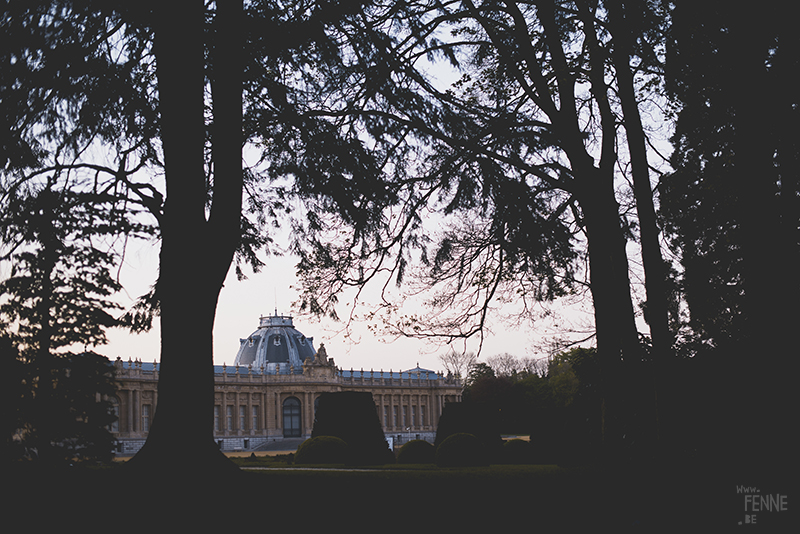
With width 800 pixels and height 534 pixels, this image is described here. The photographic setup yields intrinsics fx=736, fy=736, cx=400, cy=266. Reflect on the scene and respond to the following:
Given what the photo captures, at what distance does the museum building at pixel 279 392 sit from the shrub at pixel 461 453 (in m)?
41.8

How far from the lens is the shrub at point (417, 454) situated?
21.8 metres

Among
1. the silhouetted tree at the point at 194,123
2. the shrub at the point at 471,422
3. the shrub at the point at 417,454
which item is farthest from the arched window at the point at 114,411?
the shrub at the point at 471,422

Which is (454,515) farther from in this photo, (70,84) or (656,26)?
(656,26)

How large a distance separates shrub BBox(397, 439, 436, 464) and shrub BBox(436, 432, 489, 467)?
254 cm

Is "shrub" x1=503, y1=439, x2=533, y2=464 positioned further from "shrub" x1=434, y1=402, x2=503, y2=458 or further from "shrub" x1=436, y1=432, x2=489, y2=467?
"shrub" x1=436, y1=432, x2=489, y2=467

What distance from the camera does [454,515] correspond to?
5.45 metres

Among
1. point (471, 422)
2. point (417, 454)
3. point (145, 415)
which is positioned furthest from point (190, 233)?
point (145, 415)

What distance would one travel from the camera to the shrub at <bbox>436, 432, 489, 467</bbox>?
61.7ft

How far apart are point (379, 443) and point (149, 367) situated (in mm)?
46375

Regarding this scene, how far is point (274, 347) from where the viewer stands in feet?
254

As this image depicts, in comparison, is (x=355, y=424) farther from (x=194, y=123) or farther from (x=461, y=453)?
(x=194, y=123)

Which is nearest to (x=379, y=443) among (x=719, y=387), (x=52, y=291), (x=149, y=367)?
(x=52, y=291)

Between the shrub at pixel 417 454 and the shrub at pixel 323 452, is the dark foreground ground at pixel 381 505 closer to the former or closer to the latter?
the shrub at pixel 323 452

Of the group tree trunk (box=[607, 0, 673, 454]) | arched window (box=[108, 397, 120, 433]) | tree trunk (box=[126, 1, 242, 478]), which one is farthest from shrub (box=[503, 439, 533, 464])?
tree trunk (box=[126, 1, 242, 478])
